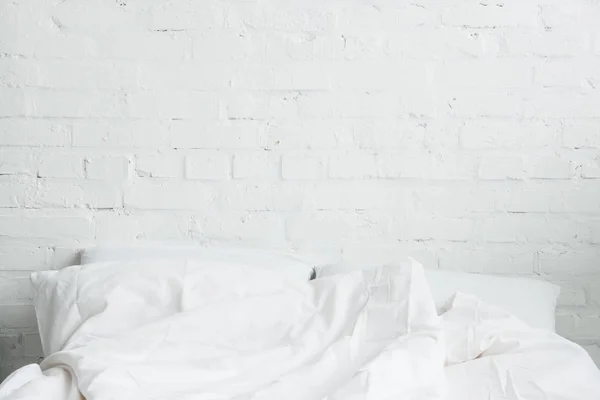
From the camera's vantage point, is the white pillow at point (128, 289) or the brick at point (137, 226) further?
the brick at point (137, 226)

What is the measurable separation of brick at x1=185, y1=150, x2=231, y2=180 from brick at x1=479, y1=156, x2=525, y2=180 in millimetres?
768

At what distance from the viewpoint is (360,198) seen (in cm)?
228

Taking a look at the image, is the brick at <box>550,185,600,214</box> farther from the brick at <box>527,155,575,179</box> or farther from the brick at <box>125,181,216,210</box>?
the brick at <box>125,181,216,210</box>

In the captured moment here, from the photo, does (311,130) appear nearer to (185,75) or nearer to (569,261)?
(185,75)

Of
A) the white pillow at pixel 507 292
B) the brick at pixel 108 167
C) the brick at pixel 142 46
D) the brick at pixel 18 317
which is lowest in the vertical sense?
the brick at pixel 18 317

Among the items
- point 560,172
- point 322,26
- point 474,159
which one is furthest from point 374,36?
point 560,172

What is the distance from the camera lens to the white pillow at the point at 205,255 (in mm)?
2168

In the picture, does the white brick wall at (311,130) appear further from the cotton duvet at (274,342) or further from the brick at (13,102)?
the cotton duvet at (274,342)

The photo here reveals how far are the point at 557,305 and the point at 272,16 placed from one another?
123 cm

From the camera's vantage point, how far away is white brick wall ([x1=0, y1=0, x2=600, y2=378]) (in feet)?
7.34

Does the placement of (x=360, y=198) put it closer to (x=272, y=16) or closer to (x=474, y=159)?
(x=474, y=159)

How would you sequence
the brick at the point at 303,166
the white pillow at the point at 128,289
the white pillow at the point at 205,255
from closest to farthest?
1. the white pillow at the point at 128,289
2. the white pillow at the point at 205,255
3. the brick at the point at 303,166

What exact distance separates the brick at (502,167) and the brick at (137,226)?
904 millimetres

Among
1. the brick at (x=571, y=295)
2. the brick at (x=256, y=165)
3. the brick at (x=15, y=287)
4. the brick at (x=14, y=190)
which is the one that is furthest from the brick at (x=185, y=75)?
the brick at (x=571, y=295)
